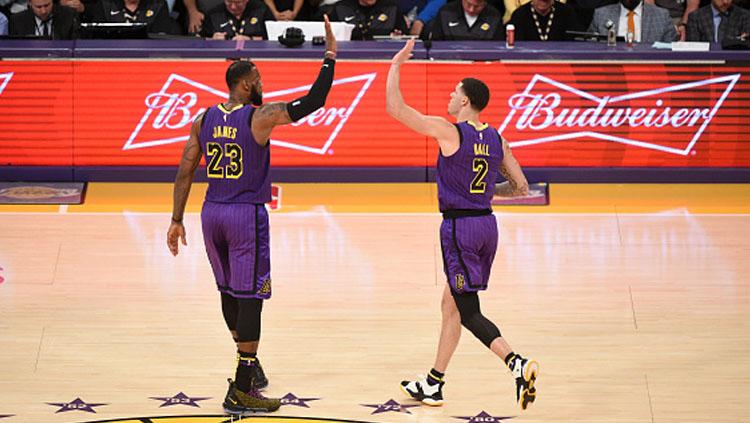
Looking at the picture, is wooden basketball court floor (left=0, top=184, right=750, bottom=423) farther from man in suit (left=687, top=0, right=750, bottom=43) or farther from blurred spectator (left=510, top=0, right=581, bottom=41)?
man in suit (left=687, top=0, right=750, bottom=43)

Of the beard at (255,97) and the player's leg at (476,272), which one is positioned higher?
the beard at (255,97)

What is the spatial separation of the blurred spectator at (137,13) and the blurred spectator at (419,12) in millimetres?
2472

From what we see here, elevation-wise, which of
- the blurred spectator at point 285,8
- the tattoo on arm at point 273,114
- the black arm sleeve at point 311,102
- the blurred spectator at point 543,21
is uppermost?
the black arm sleeve at point 311,102

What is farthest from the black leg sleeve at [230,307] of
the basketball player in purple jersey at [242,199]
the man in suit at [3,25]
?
the man in suit at [3,25]

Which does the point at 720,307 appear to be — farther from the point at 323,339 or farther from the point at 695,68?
the point at 695,68

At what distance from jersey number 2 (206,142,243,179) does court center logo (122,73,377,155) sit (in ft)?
16.1

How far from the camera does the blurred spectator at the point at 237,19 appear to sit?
1431 cm

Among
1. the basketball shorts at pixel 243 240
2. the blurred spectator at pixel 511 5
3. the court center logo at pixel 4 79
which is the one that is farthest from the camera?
the blurred spectator at pixel 511 5

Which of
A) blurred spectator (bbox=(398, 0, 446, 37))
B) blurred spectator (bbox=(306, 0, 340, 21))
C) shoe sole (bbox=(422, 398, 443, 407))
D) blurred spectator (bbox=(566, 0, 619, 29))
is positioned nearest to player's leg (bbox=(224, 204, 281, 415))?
shoe sole (bbox=(422, 398, 443, 407))

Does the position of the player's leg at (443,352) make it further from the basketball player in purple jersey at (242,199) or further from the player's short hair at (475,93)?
the basketball player in purple jersey at (242,199)

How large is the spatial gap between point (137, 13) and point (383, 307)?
609 centimetres

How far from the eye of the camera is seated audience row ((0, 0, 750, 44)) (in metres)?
14.1

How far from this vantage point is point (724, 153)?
12961 millimetres

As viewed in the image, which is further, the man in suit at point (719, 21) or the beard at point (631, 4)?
the man in suit at point (719, 21)
